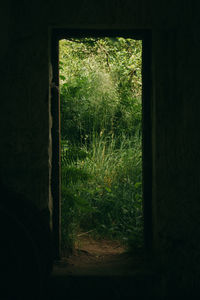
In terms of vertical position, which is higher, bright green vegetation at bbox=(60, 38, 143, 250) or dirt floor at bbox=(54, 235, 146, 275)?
bright green vegetation at bbox=(60, 38, 143, 250)

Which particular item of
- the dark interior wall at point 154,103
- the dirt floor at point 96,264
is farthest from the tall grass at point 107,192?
the dark interior wall at point 154,103

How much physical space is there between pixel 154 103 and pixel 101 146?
9.72ft

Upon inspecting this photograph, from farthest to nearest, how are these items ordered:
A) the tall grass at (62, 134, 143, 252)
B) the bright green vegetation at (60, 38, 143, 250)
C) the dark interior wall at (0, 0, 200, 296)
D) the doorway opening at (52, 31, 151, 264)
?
the tall grass at (62, 134, 143, 252), the bright green vegetation at (60, 38, 143, 250), the doorway opening at (52, 31, 151, 264), the dark interior wall at (0, 0, 200, 296)

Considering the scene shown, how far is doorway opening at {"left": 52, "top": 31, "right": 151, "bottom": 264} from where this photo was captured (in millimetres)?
2791

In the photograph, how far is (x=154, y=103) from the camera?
94.7 inches

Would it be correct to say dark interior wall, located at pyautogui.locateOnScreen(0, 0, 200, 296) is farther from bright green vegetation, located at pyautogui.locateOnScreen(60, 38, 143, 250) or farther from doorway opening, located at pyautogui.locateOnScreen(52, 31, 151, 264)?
bright green vegetation, located at pyautogui.locateOnScreen(60, 38, 143, 250)

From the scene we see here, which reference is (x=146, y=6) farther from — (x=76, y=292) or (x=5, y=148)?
(x=76, y=292)

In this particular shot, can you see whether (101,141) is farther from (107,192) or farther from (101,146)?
(107,192)

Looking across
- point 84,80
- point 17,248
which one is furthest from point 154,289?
point 84,80

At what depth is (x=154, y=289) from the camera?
7.54ft

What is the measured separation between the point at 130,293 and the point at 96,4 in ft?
7.13

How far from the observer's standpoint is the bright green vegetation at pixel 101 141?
3449 millimetres

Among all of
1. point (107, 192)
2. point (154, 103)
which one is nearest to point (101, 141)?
point (107, 192)

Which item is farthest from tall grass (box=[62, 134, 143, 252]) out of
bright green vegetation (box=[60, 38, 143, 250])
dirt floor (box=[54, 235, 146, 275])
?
dirt floor (box=[54, 235, 146, 275])
